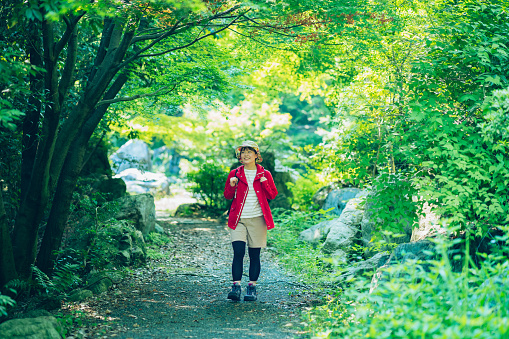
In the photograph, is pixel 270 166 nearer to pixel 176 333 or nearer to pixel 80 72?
pixel 80 72

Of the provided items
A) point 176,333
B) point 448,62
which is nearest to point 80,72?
point 176,333

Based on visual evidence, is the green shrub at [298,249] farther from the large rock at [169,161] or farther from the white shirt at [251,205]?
the large rock at [169,161]

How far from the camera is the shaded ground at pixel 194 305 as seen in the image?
389cm

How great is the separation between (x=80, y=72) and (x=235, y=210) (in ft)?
11.9

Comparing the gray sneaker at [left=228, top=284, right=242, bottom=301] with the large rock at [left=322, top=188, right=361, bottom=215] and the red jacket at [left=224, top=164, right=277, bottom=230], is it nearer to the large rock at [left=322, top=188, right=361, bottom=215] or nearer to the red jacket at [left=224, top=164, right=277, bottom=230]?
the red jacket at [left=224, top=164, right=277, bottom=230]

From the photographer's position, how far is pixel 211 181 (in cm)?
1245

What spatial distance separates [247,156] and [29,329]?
2604 mm

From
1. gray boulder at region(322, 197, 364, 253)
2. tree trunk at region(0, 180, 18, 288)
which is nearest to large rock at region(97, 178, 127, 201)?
gray boulder at region(322, 197, 364, 253)

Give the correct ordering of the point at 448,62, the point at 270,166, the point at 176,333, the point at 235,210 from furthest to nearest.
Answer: the point at 270,166 < the point at 235,210 < the point at 448,62 < the point at 176,333

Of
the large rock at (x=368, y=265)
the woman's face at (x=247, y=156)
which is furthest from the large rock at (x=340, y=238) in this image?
the woman's face at (x=247, y=156)

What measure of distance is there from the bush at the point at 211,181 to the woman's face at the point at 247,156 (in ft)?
24.8

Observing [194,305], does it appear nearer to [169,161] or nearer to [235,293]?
[235,293]

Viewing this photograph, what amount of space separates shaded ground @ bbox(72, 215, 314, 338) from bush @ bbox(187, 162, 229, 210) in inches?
196

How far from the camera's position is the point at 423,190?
3906 mm
